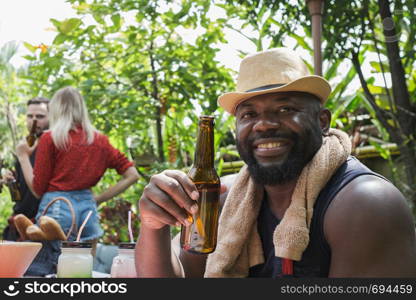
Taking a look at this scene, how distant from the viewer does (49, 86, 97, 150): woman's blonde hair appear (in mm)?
3758

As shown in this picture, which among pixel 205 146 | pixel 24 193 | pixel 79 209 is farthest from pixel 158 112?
pixel 205 146

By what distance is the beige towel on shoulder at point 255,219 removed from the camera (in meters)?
1.66

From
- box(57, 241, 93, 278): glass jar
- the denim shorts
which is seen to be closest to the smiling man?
box(57, 241, 93, 278): glass jar

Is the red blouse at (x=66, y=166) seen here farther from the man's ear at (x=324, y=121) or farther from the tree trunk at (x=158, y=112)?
the man's ear at (x=324, y=121)

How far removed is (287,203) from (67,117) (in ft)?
7.95

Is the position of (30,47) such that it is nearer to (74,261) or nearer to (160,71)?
(160,71)

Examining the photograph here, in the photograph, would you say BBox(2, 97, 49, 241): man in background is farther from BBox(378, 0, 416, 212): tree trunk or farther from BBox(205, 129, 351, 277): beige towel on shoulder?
BBox(378, 0, 416, 212): tree trunk

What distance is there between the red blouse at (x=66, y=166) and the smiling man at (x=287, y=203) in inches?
74.2

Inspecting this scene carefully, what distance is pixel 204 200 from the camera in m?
1.51

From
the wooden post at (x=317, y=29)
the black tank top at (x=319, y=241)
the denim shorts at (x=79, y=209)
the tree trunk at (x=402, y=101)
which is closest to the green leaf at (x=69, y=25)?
the denim shorts at (x=79, y=209)

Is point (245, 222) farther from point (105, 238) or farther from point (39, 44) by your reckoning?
point (105, 238)

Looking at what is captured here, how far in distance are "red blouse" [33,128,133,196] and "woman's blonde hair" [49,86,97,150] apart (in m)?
0.05

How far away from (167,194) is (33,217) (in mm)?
3065

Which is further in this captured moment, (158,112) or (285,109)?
(158,112)
